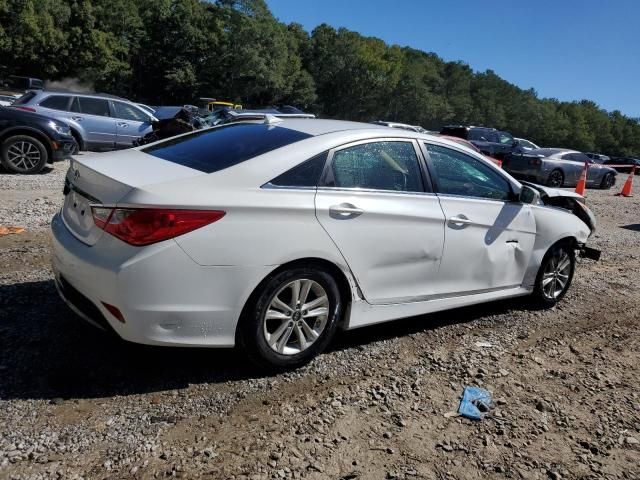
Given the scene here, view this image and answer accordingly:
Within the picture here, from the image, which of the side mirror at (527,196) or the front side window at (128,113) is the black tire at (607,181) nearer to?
the front side window at (128,113)

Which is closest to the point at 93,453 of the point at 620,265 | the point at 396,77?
the point at 620,265

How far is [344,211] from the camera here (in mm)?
3326

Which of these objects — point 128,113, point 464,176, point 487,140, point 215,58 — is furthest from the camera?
point 215,58

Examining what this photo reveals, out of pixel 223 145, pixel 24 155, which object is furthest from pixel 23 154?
pixel 223 145

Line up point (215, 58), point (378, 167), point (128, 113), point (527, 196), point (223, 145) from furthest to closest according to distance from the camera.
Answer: point (215, 58) < point (128, 113) < point (527, 196) < point (378, 167) < point (223, 145)

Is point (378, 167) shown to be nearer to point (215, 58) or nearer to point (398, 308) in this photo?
point (398, 308)

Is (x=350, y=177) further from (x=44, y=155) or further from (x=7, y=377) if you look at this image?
(x=44, y=155)

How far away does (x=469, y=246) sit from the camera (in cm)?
408

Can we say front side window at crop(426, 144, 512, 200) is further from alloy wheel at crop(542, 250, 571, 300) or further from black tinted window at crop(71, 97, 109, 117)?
black tinted window at crop(71, 97, 109, 117)

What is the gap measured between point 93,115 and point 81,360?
36.4 feet

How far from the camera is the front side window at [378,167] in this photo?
347 cm

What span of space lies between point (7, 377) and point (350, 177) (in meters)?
2.36

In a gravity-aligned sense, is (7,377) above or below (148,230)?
below

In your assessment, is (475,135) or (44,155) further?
(475,135)
